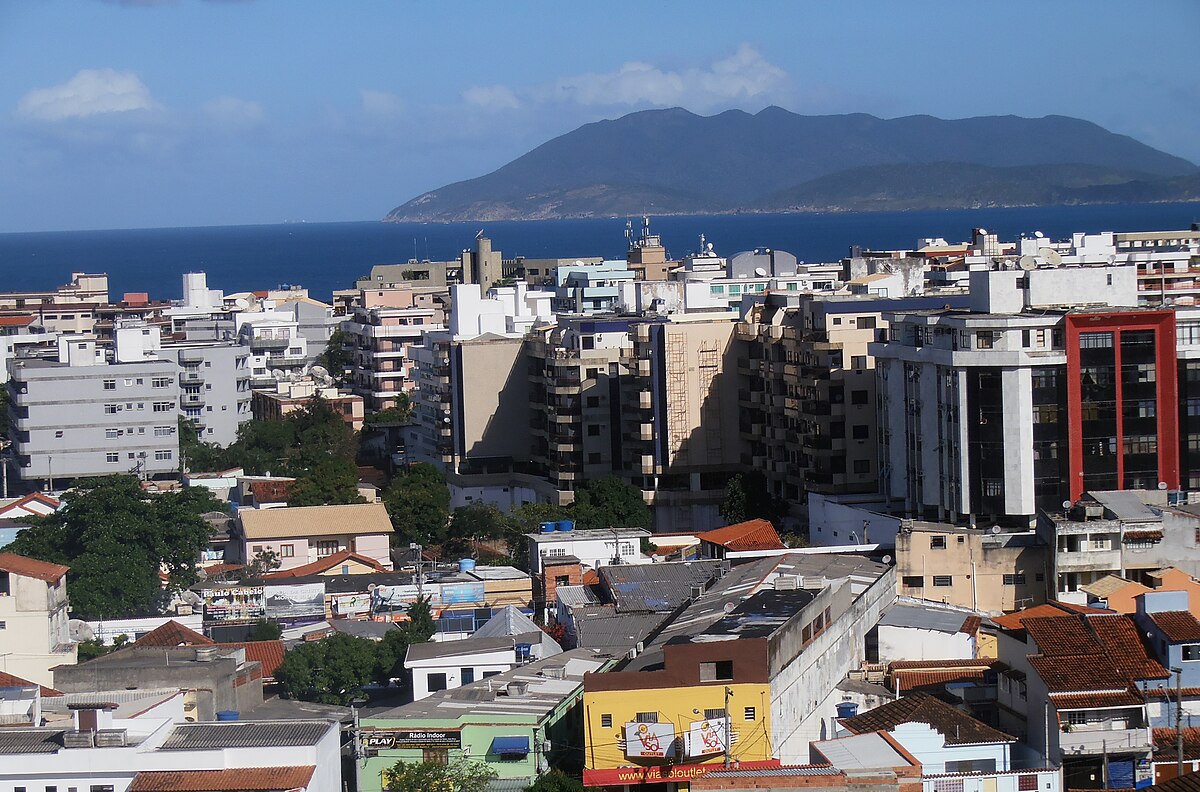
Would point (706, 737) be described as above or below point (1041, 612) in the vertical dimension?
below

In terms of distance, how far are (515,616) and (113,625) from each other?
7483 millimetres

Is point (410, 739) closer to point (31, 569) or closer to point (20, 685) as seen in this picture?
point (20, 685)

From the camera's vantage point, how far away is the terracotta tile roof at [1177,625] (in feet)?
72.6

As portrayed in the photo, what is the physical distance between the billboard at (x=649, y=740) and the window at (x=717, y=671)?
2.19 feet

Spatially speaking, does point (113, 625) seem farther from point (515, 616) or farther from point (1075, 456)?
point (1075, 456)

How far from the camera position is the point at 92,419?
5631 centimetres

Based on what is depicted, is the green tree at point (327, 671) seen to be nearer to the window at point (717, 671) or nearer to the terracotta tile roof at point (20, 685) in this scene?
the terracotta tile roof at point (20, 685)

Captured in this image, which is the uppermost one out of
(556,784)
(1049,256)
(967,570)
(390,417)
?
(1049,256)

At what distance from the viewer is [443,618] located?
32.5m

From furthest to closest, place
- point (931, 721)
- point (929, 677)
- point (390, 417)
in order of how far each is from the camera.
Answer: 1. point (390, 417)
2. point (929, 677)
3. point (931, 721)

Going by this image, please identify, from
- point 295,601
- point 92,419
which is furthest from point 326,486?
point 295,601

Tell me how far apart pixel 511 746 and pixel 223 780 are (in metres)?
3.84

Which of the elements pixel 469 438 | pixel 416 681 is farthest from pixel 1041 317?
pixel 469 438

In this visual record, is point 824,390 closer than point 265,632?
No
